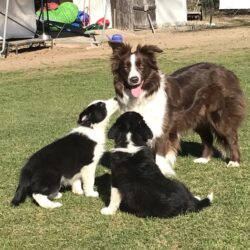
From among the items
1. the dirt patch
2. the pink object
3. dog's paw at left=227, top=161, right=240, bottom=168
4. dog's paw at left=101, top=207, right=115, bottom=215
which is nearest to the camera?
dog's paw at left=101, top=207, right=115, bottom=215

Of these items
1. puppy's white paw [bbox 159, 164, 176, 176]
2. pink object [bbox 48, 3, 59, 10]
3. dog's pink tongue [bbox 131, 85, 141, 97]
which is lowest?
puppy's white paw [bbox 159, 164, 176, 176]

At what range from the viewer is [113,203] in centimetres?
551

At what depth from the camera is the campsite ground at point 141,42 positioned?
20413 mm

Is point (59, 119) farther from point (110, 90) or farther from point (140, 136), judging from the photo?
point (140, 136)

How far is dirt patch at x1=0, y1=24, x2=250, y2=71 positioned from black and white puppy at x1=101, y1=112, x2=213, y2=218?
14.1 metres

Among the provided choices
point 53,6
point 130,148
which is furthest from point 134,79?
point 53,6

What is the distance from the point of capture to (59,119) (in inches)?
431

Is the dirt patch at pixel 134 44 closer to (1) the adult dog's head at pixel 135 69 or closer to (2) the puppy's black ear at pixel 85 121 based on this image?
(1) the adult dog's head at pixel 135 69

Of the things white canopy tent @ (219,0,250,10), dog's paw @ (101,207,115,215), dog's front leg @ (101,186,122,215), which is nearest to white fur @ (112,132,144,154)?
dog's front leg @ (101,186,122,215)

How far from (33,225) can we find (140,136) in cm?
143

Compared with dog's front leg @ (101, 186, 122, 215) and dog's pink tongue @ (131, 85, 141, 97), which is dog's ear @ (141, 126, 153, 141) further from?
dog's pink tongue @ (131, 85, 141, 97)

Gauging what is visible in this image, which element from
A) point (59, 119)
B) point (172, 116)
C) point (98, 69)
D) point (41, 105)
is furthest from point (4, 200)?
point (98, 69)

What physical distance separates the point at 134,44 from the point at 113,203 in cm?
1873

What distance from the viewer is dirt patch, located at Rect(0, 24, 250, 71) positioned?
66.6 feet
